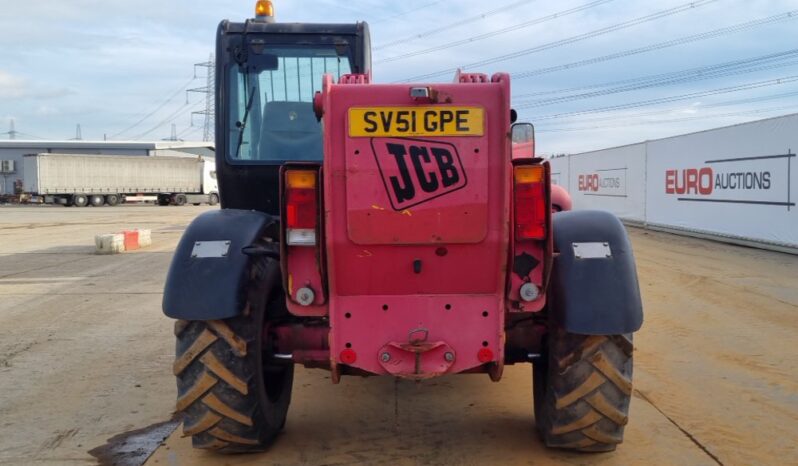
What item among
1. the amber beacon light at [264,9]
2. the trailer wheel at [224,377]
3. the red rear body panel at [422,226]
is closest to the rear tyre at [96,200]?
the amber beacon light at [264,9]

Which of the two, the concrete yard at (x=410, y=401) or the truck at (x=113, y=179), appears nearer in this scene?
the concrete yard at (x=410, y=401)

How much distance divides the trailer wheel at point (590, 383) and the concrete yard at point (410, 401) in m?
0.32

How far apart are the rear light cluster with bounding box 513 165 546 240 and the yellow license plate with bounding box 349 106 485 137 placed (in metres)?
0.35

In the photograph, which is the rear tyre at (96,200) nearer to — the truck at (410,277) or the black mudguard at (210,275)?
the truck at (410,277)

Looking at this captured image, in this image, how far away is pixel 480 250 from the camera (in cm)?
346

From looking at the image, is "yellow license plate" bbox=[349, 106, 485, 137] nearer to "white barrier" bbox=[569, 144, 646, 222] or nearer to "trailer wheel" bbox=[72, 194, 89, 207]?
"white barrier" bbox=[569, 144, 646, 222]

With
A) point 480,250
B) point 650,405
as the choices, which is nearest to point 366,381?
point 650,405

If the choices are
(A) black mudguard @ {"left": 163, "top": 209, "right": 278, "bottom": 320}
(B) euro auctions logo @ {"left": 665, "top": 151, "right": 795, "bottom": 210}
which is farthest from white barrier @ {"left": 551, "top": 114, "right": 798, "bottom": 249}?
(A) black mudguard @ {"left": 163, "top": 209, "right": 278, "bottom": 320}

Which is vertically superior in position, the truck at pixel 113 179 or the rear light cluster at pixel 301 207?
the truck at pixel 113 179

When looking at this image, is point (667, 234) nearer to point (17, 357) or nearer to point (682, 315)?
point (682, 315)

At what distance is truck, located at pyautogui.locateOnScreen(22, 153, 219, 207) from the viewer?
147 ft

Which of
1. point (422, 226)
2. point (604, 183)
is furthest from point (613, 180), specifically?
point (422, 226)

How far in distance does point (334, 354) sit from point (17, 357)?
4.65m

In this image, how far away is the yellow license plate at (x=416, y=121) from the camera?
3.36 m
